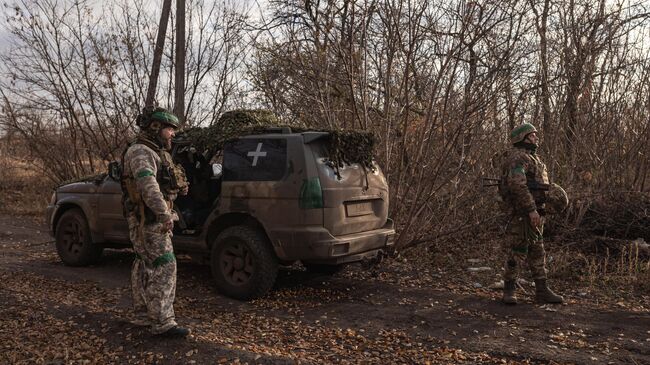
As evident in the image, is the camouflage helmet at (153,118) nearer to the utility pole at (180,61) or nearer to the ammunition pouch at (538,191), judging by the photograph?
the ammunition pouch at (538,191)

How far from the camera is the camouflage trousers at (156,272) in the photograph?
14.0 feet

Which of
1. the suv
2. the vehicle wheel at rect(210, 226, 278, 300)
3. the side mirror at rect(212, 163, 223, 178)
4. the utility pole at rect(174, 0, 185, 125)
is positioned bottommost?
the vehicle wheel at rect(210, 226, 278, 300)

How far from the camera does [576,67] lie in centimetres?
844

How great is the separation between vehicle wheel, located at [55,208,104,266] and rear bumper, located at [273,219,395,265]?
129 inches

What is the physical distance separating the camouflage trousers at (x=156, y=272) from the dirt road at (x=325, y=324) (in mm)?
198

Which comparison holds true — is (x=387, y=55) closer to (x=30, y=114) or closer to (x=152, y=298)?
(x=152, y=298)

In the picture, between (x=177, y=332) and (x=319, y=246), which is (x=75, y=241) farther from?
(x=319, y=246)

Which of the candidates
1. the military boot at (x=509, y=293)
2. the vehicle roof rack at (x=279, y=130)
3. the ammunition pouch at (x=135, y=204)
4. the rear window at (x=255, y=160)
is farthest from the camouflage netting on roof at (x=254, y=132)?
the military boot at (x=509, y=293)

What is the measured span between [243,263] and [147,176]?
5.91ft

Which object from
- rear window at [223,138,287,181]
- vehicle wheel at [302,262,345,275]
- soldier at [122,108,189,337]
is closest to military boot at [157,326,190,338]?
soldier at [122,108,189,337]

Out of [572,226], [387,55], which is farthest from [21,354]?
[572,226]

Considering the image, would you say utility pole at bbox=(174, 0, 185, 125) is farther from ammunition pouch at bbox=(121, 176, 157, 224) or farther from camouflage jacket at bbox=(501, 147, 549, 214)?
camouflage jacket at bbox=(501, 147, 549, 214)

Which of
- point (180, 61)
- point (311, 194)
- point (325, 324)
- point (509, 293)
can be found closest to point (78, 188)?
point (311, 194)

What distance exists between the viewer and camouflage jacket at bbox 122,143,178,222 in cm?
416
